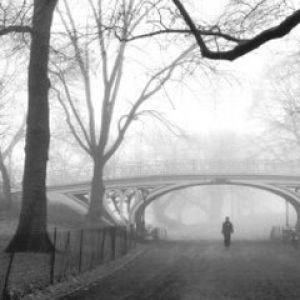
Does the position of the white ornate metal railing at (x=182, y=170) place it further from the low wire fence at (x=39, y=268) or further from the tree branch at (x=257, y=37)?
the tree branch at (x=257, y=37)

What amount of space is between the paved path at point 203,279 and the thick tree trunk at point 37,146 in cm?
249

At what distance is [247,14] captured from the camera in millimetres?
10953

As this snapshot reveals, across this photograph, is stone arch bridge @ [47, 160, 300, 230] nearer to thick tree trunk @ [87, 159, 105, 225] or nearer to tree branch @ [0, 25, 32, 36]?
thick tree trunk @ [87, 159, 105, 225]

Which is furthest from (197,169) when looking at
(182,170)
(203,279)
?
(203,279)

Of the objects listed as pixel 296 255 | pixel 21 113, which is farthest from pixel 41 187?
pixel 21 113

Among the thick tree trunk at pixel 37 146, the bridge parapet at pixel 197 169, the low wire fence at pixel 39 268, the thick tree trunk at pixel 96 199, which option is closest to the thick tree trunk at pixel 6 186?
the thick tree trunk at pixel 96 199

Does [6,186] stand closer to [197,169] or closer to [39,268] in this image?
[39,268]

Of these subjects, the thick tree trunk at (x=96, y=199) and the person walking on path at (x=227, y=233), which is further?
the person walking on path at (x=227, y=233)

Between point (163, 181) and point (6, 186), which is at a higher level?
point (163, 181)

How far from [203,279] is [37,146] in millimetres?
5827

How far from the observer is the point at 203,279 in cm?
1455

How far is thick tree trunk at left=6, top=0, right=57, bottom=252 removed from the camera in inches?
604

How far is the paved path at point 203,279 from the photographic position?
11664mm

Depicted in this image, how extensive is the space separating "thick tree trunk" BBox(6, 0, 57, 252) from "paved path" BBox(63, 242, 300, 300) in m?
2.49
